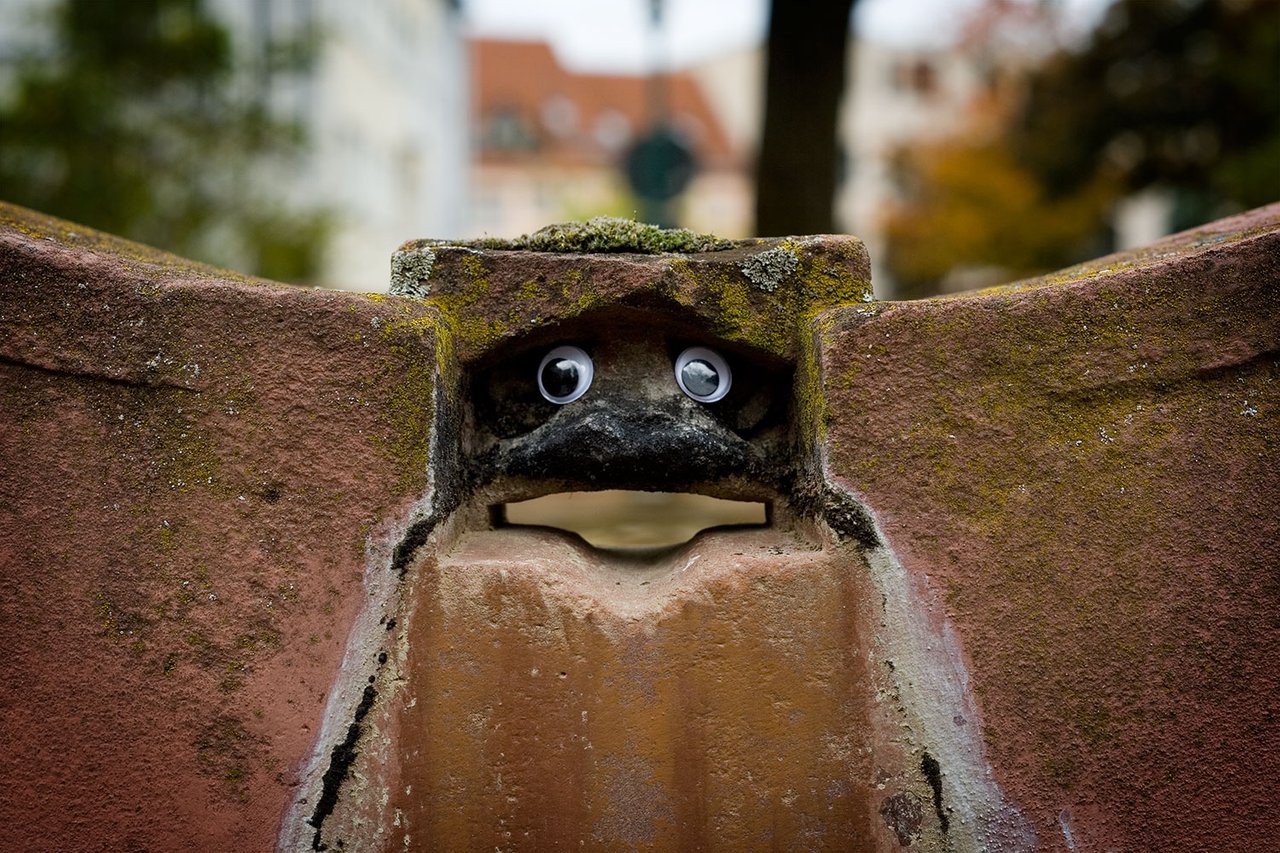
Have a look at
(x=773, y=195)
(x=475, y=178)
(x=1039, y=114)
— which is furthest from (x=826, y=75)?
(x=475, y=178)

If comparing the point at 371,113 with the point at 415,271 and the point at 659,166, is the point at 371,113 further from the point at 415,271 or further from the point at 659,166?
the point at 415,271

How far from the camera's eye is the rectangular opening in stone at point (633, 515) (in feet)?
11.5

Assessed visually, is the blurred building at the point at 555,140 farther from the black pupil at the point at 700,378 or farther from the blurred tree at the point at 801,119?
the black pupil at the point at 700,378

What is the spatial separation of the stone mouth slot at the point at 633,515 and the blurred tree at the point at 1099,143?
7.80 metres

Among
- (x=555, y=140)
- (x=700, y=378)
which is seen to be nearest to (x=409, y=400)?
(x=700, y=378)

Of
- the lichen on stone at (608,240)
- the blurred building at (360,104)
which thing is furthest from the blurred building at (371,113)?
the lichen on stone at (608,240)

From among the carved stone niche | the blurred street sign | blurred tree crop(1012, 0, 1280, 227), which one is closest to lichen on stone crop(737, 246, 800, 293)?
the carved stone niche

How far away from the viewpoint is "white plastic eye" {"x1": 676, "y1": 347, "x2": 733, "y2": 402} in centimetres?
181

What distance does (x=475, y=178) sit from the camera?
32312mm

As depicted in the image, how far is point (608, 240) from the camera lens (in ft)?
5.97

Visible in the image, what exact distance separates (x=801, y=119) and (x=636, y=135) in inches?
390

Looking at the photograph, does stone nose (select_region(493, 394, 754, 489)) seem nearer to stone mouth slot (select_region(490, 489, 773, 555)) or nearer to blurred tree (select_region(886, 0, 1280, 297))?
stone mouth slot (select_region(490, 489, 773, 555))

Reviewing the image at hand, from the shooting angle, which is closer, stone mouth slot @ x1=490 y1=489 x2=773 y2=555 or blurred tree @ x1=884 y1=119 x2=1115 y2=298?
stone mouth slot @ x1=490 y1=489 x2=773 y2=555

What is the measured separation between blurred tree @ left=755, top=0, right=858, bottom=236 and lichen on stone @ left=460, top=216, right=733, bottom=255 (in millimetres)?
3202
